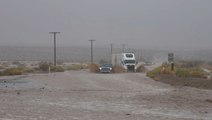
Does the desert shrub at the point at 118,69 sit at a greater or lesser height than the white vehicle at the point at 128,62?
lesser

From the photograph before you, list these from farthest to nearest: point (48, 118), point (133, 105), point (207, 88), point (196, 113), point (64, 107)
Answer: point (207, 88) < point (133, 105) < point (64, 107) < point (196, 113) < point (48, 118)

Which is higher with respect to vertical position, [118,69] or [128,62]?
[128,62]

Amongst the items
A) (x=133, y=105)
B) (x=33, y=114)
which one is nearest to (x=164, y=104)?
(x=133, y=105)

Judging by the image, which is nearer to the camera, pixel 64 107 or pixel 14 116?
pixel 14 116

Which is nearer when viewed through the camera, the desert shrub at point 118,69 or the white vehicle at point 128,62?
the desert shrub at point 118,69

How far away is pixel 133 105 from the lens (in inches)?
969

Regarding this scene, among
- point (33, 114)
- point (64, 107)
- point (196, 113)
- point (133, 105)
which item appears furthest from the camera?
point (133, 105)

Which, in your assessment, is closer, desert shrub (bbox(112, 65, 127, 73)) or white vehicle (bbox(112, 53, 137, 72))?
desert shrub (bbox(112, 65, 127, 73))

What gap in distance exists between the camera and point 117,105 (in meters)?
24.3

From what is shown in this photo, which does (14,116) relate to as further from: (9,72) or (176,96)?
(9,72)

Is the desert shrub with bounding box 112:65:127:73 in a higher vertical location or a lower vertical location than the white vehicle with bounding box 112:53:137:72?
lower

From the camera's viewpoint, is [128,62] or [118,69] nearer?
[118,69]

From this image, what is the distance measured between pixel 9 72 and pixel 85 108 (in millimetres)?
54027

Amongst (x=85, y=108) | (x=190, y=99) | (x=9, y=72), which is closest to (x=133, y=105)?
(x=85, y=108)
